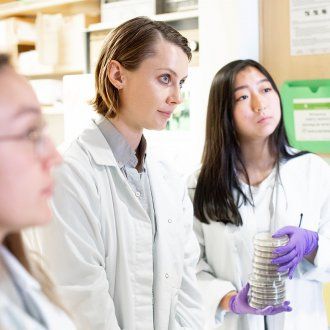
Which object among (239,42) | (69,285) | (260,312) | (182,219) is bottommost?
(260,312)

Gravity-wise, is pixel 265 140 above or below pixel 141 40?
below

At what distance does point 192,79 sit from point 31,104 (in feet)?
6.13

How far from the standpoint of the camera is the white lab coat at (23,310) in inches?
25.7

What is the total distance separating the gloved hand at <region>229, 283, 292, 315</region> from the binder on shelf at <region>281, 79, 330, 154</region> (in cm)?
82

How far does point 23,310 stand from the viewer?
685mm

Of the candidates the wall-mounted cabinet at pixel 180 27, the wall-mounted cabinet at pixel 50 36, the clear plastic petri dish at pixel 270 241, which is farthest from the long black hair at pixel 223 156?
the wall-mounted cabinet at pixel 50 36

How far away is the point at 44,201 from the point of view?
2.19 feet

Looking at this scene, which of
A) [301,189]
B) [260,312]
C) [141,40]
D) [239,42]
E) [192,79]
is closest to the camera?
[141,40]

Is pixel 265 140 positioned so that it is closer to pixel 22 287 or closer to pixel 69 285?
pixel 69 285

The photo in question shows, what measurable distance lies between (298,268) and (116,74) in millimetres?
926

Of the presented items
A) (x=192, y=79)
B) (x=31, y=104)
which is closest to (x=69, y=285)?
(x=31, y=104)

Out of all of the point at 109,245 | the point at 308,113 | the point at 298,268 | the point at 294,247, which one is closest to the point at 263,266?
the point at 294,247

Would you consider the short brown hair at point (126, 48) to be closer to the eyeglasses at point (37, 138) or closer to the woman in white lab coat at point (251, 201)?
the woman in white lab coat at point (251, 201)

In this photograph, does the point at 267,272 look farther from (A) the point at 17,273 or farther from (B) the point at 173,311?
(A) the point at 17,273
